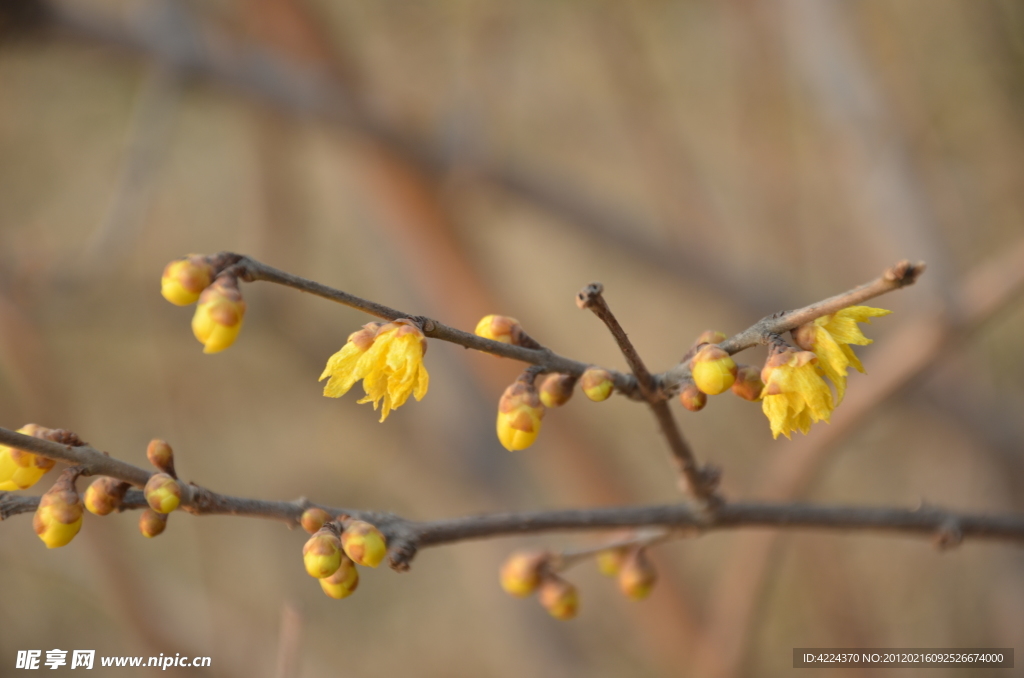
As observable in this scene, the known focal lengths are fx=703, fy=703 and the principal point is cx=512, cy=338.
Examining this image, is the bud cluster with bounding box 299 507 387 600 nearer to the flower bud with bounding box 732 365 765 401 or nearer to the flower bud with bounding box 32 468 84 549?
the flower bud with bounding box 32 468 84 549

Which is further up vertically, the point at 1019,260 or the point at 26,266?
the point at 26,266

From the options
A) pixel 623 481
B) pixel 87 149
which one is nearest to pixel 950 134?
pixel 623 481

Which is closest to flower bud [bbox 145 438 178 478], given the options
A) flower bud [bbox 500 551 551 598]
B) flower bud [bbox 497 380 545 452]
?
flower bud [bbox 497 380 545 452]

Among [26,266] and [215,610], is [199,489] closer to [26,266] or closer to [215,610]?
[26,266]

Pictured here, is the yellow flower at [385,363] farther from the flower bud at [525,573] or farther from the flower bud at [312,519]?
the flower bud at [525,573]

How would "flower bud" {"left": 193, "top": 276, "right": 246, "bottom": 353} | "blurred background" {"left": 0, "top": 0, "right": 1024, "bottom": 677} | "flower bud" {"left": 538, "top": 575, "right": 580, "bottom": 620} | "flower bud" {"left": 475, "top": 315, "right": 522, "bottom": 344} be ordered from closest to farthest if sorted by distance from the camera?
1. "flower bud" {"left": 193, "top": 276, "right": 246, "bottom": 353}
2. "flower bud" {"left": 475, "top": 315, "right": 522, "bottom": 344}
3. "flower bud" {"left": 538, "top": 575, "right": 580, "bottom": 620}
4. "blurred background" {"left": 0, "top": 0, "right": 1024, "bottom": 677}

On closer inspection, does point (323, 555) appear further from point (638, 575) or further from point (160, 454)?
point (638, 575)

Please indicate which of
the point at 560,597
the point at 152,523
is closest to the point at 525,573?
the point at 560,597
